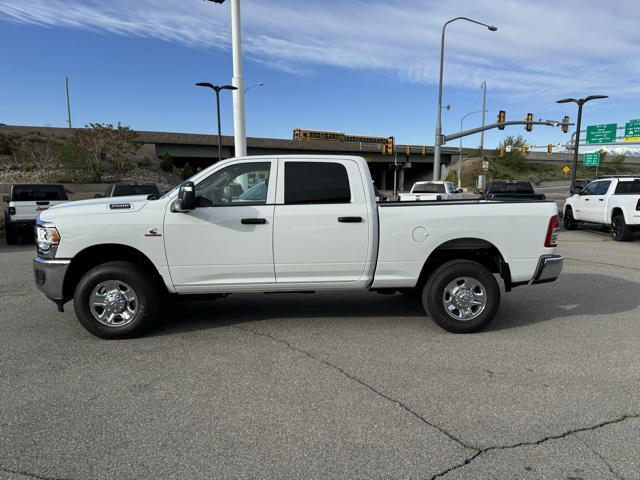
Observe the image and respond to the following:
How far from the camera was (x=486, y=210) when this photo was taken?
199 inches

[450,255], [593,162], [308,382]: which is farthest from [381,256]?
[593,162]

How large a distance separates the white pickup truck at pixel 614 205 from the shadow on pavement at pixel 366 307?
21.8 ft

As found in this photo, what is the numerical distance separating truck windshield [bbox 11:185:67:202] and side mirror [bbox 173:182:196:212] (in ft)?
35.8

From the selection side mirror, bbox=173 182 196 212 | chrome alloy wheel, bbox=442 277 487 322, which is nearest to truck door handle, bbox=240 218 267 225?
side mirror, bbox=173 182 196 212

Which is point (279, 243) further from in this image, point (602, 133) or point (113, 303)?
point (602, 133)

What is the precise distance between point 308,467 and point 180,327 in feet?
10.1

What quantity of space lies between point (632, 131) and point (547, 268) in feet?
193

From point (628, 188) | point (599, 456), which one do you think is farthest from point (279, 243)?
point (628, 188)

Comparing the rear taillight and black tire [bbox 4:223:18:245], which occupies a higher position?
the rear taillight

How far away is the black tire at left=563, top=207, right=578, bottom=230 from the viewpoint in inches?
657

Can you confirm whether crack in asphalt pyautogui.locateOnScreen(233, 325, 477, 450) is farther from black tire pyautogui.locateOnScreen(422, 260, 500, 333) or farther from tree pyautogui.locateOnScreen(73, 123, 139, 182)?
tree pyautogui.locateOnScreen(73, 123, 139, 182)

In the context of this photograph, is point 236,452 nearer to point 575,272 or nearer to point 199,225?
point 199,225

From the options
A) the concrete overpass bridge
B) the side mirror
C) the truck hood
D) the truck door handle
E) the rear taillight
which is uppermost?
the concrete overpass bridge

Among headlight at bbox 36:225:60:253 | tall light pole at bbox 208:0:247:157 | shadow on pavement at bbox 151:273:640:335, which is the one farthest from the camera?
tall light pole at bbox 208:0:247:157
